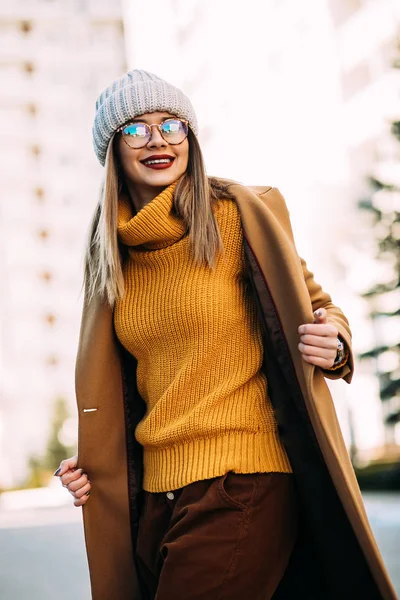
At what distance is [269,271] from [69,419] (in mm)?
50527

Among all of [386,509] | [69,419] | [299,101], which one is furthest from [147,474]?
[69,419]

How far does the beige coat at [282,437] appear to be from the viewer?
2.79m

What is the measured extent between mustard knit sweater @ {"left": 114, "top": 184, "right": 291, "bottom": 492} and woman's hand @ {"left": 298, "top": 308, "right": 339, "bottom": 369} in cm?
22

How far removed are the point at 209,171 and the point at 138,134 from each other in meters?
57.1

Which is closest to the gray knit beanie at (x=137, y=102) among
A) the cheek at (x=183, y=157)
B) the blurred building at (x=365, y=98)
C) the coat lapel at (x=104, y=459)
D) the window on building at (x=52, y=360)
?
the cheek at (x=183, y=157)

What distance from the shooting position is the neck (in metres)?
3.25

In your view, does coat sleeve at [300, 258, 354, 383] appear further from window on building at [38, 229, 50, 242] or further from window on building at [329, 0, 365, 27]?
window on building at [38, 229, 50, 242]

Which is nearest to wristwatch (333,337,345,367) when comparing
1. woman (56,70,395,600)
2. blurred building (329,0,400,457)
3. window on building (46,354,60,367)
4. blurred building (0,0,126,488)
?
woman (56,70,395,600)

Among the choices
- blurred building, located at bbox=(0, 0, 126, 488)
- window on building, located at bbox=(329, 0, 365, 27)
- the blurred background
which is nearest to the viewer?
the blurred background

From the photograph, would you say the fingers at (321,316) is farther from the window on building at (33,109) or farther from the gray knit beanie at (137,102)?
the window on building at (33,109)

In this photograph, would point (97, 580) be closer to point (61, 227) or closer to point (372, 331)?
point (372, 331)

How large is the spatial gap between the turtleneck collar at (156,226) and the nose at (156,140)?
14 cm

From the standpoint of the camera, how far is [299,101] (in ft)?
128

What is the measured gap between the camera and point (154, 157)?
317 cm
